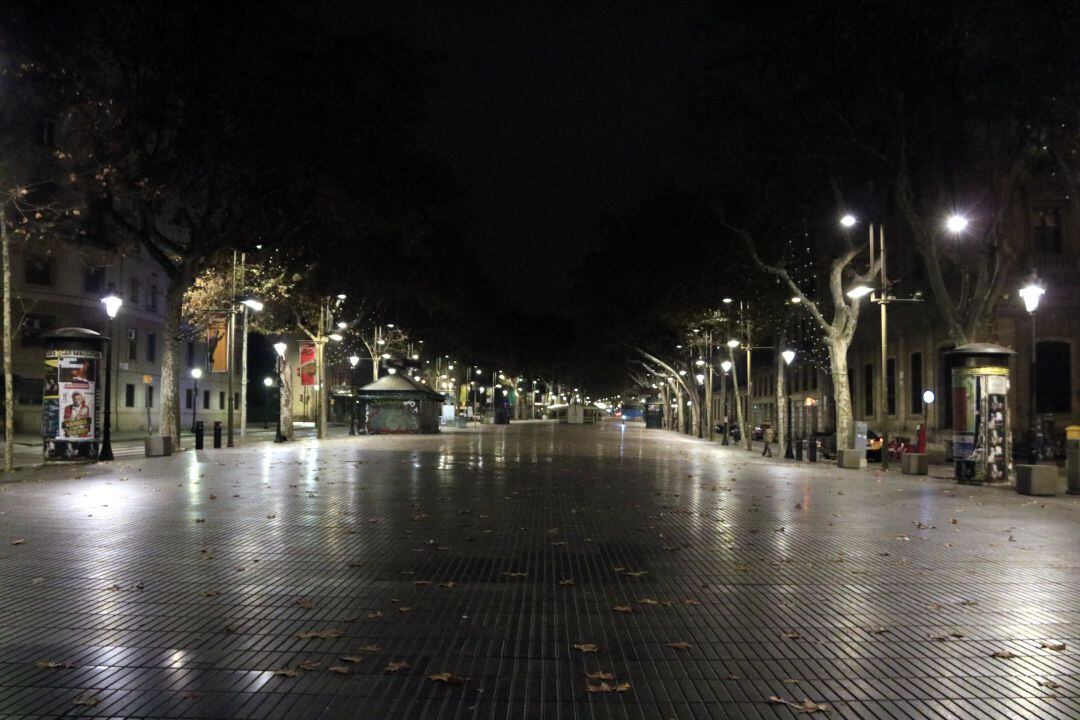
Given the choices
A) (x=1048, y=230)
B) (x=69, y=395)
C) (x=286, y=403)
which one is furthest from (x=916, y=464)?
(x=286, y=403)

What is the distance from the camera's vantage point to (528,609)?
7.74m

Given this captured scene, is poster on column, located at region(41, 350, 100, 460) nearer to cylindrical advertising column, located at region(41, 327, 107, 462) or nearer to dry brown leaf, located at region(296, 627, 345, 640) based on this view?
cylindrical advertising column, located at region(41, 327, 107, 462)

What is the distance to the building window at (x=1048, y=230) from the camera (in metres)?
34.1

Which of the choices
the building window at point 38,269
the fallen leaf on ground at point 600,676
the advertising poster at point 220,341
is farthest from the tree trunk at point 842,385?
the building window at point 38,269

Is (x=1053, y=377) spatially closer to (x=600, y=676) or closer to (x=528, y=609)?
(x=528, y=609)

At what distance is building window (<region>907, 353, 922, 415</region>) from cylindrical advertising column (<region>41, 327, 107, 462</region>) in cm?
3219

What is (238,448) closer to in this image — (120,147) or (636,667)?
(120,147)

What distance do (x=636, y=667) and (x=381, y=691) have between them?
167 centimetres

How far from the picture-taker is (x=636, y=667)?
6.08m

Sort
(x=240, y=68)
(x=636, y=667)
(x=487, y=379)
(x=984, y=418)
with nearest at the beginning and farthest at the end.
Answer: (x=636, y=667) → (x=984, y=418) → (x=240, y=68) → (x=487, y=379)

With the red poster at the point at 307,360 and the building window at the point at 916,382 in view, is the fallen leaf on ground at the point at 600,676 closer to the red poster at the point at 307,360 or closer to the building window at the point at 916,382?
the building window at the point at 916,382

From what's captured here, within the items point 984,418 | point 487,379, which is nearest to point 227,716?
point 984,418

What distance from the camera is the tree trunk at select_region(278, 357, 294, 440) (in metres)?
42.4

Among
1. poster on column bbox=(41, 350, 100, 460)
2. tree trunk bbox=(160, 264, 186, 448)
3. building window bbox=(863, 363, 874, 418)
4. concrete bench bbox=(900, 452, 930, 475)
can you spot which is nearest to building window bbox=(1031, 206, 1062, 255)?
building window bbox=(863, 363, 874, 418)
